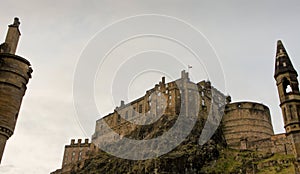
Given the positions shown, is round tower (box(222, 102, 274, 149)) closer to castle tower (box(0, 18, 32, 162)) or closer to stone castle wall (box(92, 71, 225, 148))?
stone castle wall (box(92, 71, 225, 148))

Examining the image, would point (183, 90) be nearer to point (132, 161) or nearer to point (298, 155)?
point (132, 161)

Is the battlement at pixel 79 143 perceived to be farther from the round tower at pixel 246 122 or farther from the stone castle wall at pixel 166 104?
the round tower at pixel 246 122

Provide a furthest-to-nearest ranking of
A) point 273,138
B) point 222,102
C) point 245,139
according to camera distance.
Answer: point 222,102 → point 245,139 → point 273,138

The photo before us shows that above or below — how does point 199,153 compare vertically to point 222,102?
Answer: below

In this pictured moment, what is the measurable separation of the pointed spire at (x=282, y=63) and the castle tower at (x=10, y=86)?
17837 millimetres

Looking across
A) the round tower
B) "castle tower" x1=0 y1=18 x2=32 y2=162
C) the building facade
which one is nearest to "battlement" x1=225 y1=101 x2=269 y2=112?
the round tower

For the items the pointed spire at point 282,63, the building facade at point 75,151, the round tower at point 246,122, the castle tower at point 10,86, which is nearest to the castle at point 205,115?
the round tower at point 246,122

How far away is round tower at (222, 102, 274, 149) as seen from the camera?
64.9 metres

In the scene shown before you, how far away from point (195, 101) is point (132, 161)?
1919cm

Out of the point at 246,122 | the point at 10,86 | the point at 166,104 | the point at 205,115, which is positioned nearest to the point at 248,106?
the point at 246,122

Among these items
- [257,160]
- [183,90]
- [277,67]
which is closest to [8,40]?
[277,67]

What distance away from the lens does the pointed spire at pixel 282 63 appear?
65.0ft

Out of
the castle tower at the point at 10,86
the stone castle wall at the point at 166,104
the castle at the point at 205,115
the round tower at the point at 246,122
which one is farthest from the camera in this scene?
the stone castle wall at the point at 166,104

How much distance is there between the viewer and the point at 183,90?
68.0 meters
